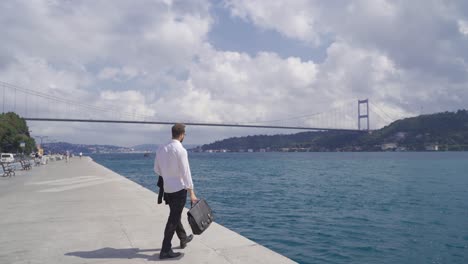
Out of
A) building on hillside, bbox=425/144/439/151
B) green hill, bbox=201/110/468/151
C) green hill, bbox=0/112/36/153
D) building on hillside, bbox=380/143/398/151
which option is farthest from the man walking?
building on hillside, bbox=380/143/398/151

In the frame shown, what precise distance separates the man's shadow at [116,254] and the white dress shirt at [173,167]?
799 mm

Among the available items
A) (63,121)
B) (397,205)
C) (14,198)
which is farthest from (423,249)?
(63,121)

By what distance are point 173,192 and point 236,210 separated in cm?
790

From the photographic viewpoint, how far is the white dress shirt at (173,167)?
13.8 feet

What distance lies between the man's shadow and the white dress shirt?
80cm

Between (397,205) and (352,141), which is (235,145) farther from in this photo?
(397,205)

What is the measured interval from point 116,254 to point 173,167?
126cm

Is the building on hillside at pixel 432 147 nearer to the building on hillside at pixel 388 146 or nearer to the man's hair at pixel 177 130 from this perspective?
the building on hillside at pixel 388 146

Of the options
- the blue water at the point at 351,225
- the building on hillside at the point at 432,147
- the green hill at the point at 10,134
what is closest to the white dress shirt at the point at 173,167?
the blue water at the point at 351,225

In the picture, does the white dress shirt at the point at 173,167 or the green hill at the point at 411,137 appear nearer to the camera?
the white dress shirt at the point at 173,167

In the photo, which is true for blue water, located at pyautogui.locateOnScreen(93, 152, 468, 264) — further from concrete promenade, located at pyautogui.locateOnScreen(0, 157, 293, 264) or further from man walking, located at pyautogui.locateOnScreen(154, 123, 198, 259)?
man walking, located at pyautogui.locateOnScreen(154, 123, 198, 259)

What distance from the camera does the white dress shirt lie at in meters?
4.21

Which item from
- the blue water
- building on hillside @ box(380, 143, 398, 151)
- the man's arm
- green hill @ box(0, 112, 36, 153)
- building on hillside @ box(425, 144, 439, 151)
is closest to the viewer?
the man's arm

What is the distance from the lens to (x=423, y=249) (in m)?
7.70
